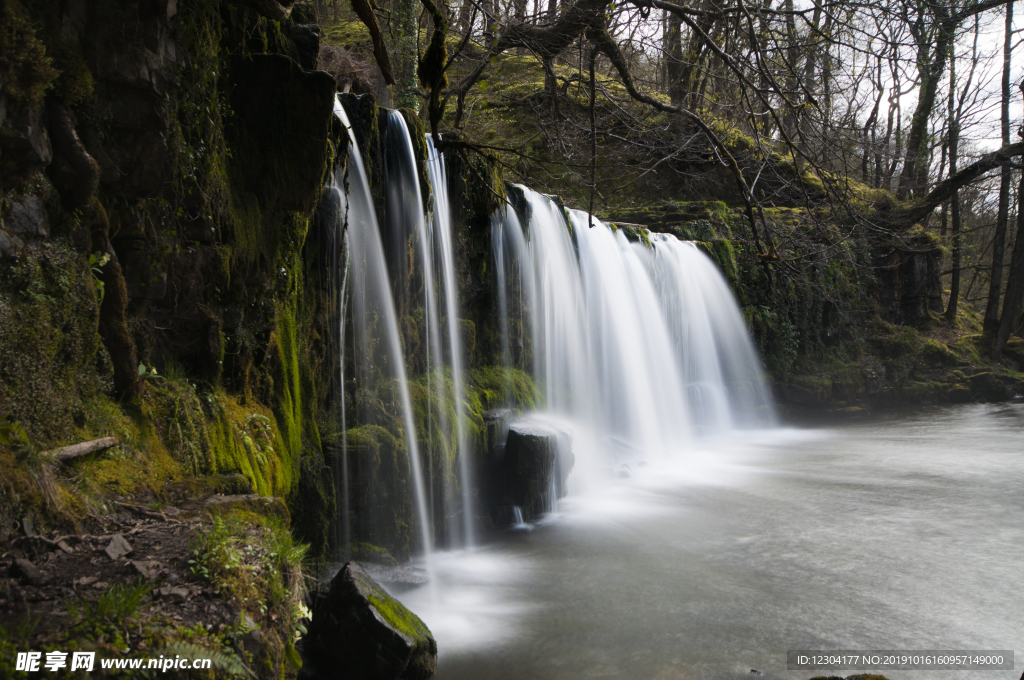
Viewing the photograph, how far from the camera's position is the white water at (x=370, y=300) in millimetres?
6195

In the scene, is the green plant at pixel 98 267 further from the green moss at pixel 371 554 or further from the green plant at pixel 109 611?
the green moss at pixel 371 554

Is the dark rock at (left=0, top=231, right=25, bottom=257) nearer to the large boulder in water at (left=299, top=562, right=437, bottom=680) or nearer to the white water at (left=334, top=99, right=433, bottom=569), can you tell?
the large boulder in water at (left=299, top=562, right=437, bottom=680)

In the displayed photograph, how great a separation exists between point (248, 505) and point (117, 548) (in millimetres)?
938

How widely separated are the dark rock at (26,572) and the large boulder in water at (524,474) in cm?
564

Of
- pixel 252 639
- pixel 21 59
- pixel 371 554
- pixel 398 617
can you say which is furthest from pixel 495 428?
pixel 21 59

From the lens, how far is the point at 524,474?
7.71 meters

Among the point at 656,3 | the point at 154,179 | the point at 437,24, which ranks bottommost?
the point at 154,179

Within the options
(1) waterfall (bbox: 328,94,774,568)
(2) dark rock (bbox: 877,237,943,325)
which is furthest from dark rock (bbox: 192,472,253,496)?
(2) dark rock (bbox: 877,237,943,325)

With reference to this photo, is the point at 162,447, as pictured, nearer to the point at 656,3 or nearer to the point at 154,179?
the point at 154,179

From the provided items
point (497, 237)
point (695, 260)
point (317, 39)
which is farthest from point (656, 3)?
point (695, 260)

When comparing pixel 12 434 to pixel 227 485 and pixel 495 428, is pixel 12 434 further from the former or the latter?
pixel 495 428

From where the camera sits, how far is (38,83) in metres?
3.02

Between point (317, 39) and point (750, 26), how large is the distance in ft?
11.2

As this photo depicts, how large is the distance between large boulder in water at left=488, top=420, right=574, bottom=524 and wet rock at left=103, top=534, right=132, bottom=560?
5.25 meters
